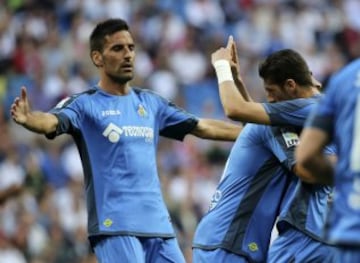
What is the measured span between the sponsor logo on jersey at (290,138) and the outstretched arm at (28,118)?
1612 mm

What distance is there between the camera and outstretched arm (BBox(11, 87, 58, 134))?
343 inches

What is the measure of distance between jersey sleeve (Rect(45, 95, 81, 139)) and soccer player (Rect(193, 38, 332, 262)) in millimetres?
1108

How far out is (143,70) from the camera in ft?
63.7

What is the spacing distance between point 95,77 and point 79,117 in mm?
9349

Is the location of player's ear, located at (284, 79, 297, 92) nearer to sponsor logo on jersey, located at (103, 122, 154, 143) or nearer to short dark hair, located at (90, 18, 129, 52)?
sponsor logo on jersey, located at (103, 122, 154, 143)

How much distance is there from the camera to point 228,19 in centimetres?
2131

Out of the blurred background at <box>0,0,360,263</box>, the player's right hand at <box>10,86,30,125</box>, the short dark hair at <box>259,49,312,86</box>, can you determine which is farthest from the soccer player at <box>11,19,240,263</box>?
the blurred background at <box>0,0,360,263</box>

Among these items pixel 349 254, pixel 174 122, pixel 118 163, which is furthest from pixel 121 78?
pixel 349 254

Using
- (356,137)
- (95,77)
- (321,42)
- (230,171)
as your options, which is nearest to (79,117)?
(230,171)

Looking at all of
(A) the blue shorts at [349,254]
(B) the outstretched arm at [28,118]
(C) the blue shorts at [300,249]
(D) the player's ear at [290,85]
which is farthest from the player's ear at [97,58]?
(A) the blue shorts at [349,254]

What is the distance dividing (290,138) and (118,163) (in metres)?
1.34

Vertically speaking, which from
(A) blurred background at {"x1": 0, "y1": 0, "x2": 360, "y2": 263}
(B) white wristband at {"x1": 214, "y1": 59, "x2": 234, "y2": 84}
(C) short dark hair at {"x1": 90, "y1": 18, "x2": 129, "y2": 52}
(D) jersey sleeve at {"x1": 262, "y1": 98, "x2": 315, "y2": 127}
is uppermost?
(C) short dark hair at {"x1": 90, "y1": 18, "x2": 129, "y2": 52}

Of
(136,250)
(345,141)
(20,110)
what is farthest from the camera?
(136,250)

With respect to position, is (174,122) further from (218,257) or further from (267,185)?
(218,257)
